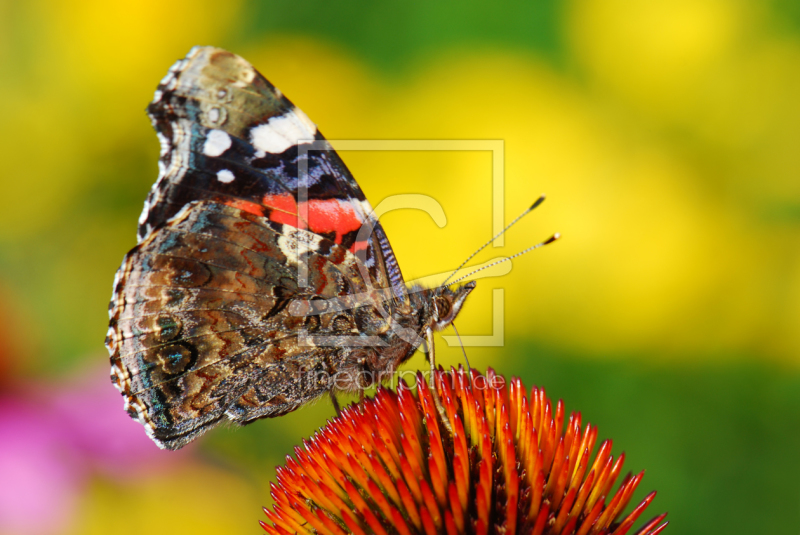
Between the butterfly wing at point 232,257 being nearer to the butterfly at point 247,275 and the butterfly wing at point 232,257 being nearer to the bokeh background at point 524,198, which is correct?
the butterfly at point 247,275

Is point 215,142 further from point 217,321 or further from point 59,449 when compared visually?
point 59,449

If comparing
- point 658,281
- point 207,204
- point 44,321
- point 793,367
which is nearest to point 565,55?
point 658,281

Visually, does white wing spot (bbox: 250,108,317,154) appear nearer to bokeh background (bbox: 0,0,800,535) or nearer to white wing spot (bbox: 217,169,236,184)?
white wing spot (bbox: 217,169,236,184)

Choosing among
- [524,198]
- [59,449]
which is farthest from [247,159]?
[524,198]

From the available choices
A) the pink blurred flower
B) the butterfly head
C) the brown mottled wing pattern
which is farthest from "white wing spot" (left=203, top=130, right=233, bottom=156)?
the pink blurred flower

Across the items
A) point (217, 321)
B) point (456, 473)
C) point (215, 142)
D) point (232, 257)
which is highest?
point (215, 142)

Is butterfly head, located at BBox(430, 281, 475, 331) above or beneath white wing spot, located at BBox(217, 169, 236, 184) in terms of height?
beneath

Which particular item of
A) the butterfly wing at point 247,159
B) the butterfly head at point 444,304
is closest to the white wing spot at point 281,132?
→ the butterfly wing at point 247,159
